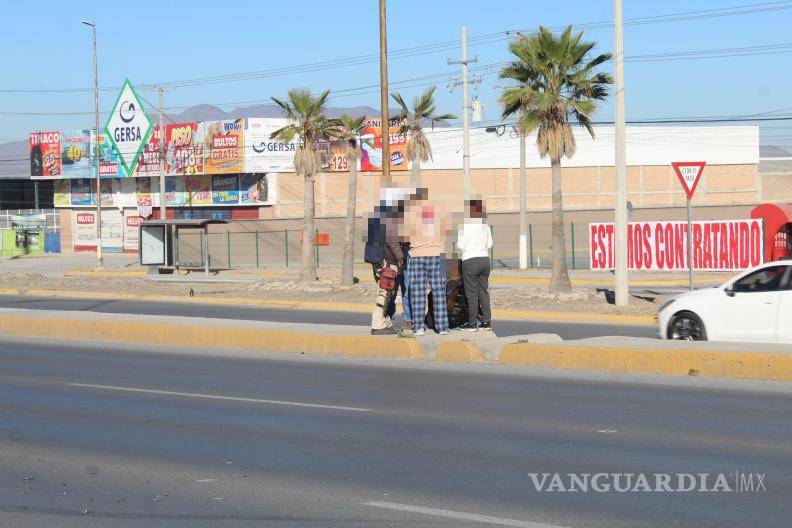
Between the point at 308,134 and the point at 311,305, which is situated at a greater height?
the point at 308,134

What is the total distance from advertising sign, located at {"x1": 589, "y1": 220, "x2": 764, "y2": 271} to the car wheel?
2207cm

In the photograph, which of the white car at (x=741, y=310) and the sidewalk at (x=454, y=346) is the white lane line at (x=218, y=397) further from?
the white car at (x=741, y=310)

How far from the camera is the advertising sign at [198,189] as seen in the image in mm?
67250

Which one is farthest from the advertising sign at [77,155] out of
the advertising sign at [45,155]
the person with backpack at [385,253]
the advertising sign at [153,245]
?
the person with backpack at [385,253]

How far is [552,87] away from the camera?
26641 millimetres

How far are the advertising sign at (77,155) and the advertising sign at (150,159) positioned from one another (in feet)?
15.0

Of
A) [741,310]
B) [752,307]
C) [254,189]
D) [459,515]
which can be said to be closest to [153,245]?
[254,189]

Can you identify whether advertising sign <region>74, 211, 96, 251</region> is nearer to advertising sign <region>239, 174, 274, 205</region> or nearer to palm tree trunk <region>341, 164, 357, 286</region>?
advertising sign <region>239, 174, 274, 205</region>

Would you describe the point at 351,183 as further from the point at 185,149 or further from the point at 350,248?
the point at 185,149

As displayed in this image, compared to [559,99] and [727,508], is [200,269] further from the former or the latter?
[727,508]

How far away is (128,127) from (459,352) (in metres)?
58.8

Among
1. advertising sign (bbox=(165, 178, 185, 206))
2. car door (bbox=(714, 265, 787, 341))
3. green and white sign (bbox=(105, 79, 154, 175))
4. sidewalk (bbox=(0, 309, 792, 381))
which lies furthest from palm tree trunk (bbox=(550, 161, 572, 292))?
green and white sign (bbox=(105, 79, 154, 175))

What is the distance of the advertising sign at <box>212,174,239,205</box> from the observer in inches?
2618

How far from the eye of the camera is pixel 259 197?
6625 cm
